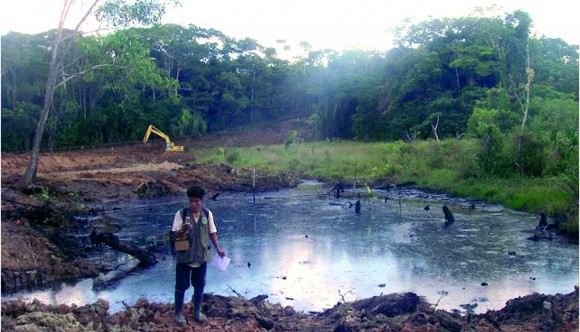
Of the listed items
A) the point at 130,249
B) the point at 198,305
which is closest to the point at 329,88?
the point at 130,249

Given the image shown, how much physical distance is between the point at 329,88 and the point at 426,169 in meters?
26.8

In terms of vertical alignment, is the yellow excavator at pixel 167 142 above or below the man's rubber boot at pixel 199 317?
above

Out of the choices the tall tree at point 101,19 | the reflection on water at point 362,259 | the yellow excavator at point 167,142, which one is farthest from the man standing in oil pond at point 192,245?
the yellow excavator at point 167,142

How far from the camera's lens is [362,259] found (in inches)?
500

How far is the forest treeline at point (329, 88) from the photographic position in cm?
2388

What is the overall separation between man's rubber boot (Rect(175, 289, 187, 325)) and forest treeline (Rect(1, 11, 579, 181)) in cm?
1725

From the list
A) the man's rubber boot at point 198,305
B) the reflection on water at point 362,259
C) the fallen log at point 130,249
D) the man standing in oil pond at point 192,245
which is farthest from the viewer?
the fallen log at point 130,249

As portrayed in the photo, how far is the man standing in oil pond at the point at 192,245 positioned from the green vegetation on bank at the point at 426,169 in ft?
35.5

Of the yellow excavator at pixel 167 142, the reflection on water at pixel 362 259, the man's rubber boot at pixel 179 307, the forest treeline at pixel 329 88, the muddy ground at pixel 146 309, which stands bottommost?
the reflection on water at pixel 362 259

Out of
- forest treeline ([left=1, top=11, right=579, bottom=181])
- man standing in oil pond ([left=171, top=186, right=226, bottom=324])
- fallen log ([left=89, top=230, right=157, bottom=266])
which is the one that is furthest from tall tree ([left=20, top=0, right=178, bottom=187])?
man standing in oil pond ([left=171, top=186, right=226, bottom=324])

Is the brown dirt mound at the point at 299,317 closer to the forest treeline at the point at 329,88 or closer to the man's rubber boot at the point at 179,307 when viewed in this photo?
the man's rubber boot at the point at 179,307

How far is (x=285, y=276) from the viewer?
11203 millimetres

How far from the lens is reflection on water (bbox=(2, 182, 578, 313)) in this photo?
392 inches

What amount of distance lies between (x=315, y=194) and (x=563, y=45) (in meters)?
36.2
